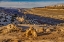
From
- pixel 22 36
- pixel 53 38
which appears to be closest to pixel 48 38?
pixel 53 38

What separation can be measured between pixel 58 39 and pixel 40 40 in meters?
0.95

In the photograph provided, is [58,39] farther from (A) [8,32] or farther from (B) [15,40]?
(A) [8,32]

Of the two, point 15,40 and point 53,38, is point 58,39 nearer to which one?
point 53,38

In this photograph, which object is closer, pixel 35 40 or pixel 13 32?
pixel 35 40

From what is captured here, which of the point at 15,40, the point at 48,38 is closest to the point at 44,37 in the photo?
the point at 48,38

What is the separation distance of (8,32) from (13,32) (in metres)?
0.29

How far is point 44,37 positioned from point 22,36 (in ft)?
3.93

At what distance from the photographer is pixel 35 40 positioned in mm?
15680

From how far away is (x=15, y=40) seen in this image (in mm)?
15672

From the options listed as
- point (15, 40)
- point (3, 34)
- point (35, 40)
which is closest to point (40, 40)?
point (35, 40)

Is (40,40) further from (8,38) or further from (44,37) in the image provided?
(8,38)

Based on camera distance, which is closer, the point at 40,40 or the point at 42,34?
the point at 40,40

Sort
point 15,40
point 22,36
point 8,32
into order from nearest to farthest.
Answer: point 15,40
point 22,36
point 8,32

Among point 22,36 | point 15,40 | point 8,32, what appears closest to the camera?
point 15,40
